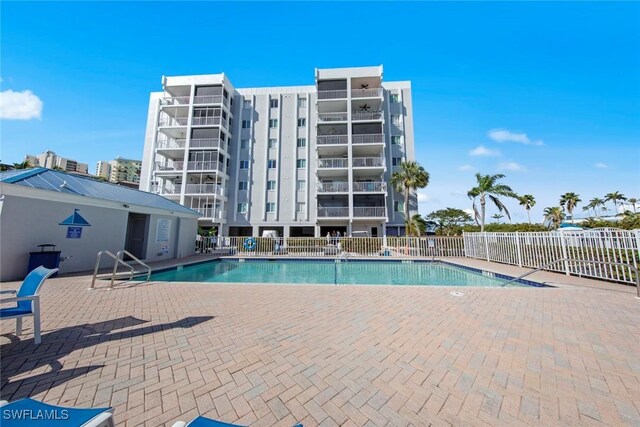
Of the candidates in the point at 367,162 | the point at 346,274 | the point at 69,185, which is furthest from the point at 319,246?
the point at 69,185

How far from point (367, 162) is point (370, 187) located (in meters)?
3.35

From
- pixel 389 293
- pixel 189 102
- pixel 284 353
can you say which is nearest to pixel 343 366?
pixel 284 353

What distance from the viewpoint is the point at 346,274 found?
11836mm

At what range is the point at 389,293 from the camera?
6383 mm

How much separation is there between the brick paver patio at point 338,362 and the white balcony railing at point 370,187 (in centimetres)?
1800

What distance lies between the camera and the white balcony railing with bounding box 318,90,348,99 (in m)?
24.8

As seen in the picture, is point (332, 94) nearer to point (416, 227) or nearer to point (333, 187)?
point (333, 187)

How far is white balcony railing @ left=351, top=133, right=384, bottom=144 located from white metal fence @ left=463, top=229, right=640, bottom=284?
14142 mm

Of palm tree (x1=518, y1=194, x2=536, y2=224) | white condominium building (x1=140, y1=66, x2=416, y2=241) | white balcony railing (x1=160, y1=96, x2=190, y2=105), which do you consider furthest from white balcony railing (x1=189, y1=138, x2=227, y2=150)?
palm tree (x1=518, y1=194, x2=536, y2=224)

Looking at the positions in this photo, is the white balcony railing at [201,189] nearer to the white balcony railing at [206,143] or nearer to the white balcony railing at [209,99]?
the white balcony railing at [206,143]

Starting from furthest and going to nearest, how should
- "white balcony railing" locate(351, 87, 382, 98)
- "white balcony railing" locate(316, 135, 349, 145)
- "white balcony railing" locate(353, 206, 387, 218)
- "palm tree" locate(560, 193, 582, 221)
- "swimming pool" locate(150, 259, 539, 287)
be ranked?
"palm tree" locate(560, 193, 582, 221), "white balcony railing" locate(351, 87, 382, 98), "white balcony railing" locate(316, 135, 349, 145), "white balcony railing" locate(353, 206, 387, 218), "swimming pool" locate(150, 259, 539, 287)

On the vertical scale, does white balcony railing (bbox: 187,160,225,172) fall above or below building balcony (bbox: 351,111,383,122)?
below

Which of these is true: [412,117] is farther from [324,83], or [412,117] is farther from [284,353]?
[284,353]

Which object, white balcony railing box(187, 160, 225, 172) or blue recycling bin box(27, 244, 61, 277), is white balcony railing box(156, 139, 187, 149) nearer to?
white balcony railing box(187, 160, 225, 172)
